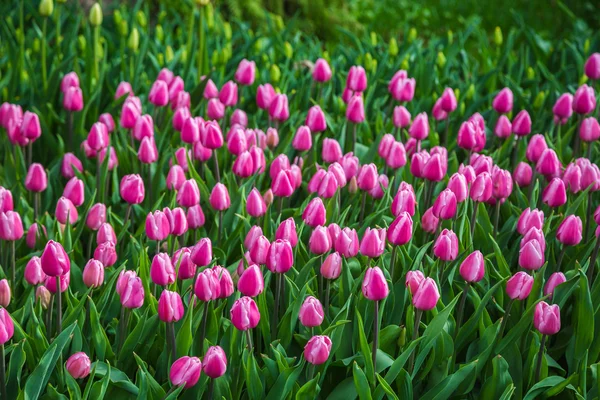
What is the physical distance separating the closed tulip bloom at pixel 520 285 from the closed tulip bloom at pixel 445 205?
0.88 ft

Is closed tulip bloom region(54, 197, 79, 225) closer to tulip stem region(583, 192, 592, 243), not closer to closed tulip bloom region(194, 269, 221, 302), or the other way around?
closed tulip bloom region(194, 269, 221, 302)

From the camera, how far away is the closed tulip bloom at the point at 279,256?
182cm

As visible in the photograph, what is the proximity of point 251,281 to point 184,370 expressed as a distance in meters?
0.22

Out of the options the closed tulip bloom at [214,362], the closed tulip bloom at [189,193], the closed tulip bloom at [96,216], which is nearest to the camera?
the closed tulip bloom at [214,362]

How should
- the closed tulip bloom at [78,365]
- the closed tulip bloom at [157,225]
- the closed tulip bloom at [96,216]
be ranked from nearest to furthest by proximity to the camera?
the closed tulip bloom at [78,365] < the closed tulip bloom at [157,225] < the closed tulip bloom at [96,216]

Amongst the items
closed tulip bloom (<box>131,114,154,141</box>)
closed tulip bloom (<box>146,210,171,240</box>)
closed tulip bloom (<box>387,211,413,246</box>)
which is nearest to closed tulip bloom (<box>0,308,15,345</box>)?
closed tulip bloom (<box>146,210,171,240</box>)

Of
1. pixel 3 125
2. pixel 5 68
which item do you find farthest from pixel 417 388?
pixel 5 68

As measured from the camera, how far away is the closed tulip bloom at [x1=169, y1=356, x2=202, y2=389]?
5.39 feet


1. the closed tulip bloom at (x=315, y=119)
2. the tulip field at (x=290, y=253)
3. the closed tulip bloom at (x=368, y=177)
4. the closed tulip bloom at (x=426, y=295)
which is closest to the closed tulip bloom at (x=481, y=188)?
the tulip field at (x=290, y=253)

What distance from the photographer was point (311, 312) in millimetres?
1749

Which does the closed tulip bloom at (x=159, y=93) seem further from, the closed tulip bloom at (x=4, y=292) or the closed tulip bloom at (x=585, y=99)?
the closed tulip bloom at (x=585, y=99)

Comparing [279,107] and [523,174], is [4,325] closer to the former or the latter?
[279,107]

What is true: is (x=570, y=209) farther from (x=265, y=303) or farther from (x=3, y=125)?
(x=3, y=125)

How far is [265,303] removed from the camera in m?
1.93
